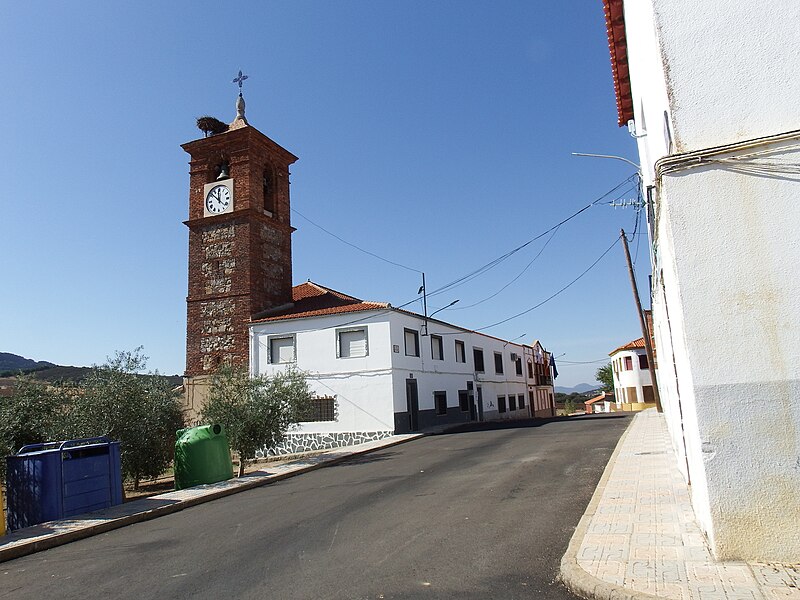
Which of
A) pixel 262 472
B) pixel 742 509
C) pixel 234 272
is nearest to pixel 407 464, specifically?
pixel 262 472

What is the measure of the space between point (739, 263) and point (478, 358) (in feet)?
101

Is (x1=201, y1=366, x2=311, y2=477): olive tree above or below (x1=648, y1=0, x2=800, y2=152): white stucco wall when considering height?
below

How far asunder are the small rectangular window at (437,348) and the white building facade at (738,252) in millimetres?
23447

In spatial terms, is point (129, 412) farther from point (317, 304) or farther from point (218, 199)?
point (218, 199)

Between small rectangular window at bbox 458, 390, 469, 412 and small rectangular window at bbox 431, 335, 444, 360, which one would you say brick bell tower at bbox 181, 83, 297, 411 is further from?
small rectangular window at bbox 458, 390, 469, 412

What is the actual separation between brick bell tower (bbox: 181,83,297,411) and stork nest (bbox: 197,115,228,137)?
0.15ft

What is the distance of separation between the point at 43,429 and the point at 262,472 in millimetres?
4949

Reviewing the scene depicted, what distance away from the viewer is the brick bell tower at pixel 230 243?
2623cm

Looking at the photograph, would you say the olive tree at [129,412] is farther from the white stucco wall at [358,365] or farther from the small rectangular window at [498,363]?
the small rectangular window at [498,363]

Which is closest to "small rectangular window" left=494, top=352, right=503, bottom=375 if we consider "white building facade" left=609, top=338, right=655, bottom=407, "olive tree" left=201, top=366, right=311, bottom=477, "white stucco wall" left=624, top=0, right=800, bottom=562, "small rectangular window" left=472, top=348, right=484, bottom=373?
"small rectangular window" left=472, top=348, right=484, bottom=373

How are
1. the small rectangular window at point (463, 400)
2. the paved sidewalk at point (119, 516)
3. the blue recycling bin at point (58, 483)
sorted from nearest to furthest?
the paved sidewalk at point (119, 516)
the blue recycling bin at point (58, 483)
the small rectangular window at point (463, 400)

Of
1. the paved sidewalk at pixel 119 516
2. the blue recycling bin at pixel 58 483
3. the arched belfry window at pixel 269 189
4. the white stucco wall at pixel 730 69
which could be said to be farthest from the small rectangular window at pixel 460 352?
the white stucco wall at pixel 730 69

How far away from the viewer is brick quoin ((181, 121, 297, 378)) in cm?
2625

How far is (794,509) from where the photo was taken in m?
4.57
